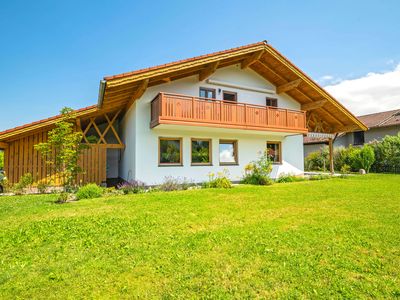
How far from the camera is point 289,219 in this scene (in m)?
6.27

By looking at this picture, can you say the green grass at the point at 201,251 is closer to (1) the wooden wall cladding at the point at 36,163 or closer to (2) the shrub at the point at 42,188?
(2) the shrub at the point at 42,188

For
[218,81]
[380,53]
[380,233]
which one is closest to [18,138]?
[218,81]

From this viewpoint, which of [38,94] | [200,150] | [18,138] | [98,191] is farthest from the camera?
[38,94]

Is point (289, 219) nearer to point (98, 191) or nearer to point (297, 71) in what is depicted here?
point (98, 191)

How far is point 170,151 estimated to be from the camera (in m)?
13.8

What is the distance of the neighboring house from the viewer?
2597cm

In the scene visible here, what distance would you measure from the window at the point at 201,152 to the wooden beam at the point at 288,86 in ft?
21.5

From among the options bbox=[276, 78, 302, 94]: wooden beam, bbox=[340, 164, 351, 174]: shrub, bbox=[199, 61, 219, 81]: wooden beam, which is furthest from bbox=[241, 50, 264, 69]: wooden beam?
bbox=[340, 164, 351, 174]: shrub

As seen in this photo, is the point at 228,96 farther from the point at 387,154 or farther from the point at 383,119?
the point at 383,119

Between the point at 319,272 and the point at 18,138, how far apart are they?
14.4m

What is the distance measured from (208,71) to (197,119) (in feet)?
10.2

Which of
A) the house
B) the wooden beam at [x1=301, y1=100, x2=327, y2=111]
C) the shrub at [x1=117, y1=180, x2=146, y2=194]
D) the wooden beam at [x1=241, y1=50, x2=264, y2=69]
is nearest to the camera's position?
the shrub at [x1=117, y1=180, x2=146, y2=194]

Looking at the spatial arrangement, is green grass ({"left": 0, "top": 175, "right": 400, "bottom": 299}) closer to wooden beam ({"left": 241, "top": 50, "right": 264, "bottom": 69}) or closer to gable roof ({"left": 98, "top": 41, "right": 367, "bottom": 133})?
gable roof ({"left": 98, "top": 41, "right": 367, "bottom": 133})

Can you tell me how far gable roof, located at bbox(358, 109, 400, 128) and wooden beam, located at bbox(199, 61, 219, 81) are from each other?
2203 cm
